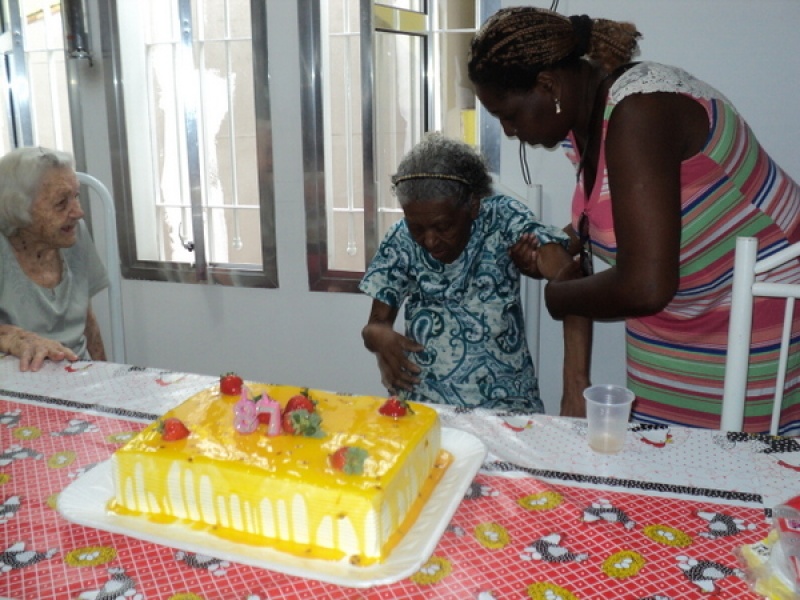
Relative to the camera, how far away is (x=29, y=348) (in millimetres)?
1643

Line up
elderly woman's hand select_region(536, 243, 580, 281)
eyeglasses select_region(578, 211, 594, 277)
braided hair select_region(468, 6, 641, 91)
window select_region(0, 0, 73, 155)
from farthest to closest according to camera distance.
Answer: window select_region(0, 0, 73, 155) < elderly woman's hand select_region(536, 243, 580, 281) < eyeglasses select_region(578, 211, 594, 277) < braided hair select_region(468, 6, 641, 91)

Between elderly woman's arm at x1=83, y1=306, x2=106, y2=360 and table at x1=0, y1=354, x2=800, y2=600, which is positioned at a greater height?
table at x1=0, y1=354, x2=800, y2=600

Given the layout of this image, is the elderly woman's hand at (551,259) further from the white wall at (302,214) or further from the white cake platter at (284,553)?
the white wall at (302,214)

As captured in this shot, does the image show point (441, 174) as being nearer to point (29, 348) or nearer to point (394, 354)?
point (394, 354)

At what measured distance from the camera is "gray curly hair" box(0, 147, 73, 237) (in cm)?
186

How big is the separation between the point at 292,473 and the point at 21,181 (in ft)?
4.65

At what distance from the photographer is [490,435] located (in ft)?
3.94

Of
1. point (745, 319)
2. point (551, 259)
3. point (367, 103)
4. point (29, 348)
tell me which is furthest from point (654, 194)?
point (367, 103)

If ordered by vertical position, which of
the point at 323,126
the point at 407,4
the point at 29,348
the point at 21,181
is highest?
the point at 407,4

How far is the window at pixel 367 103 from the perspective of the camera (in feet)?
8.11

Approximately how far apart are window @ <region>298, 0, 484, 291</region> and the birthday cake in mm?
1641

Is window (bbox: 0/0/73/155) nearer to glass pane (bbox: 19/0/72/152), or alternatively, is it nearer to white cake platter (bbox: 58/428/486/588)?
glass pane (bbox: 19/0/72/152)

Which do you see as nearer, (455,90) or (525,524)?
(525,524)

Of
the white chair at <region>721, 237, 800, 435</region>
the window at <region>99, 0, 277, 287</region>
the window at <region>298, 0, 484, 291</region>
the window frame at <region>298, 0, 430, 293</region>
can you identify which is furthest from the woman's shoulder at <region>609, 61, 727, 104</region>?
the window at <region>99, 0, 277, 287</region>
